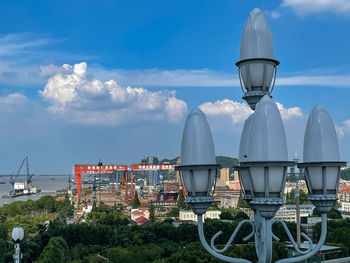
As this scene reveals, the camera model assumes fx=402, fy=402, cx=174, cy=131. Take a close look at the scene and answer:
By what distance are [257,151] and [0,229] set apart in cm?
3272

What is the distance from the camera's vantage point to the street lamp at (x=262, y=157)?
9.42 ft

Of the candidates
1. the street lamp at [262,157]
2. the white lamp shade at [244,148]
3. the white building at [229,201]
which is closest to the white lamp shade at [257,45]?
the street lamp at [262,157]

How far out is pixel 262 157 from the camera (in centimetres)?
285

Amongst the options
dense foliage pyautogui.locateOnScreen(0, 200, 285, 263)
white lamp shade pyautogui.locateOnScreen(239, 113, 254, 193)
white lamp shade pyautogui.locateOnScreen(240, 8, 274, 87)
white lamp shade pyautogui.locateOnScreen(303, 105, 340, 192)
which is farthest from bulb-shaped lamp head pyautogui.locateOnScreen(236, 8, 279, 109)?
dense foliage pyautogui.locateOnScreen(0, 200, 285, 263)

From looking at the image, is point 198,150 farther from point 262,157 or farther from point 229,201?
point 229,201

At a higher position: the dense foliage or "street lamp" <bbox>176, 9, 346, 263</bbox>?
"street lamp" <bbox>176, 9, 346, 263</bbox>

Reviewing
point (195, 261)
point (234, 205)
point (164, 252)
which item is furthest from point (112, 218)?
point (234, 205)

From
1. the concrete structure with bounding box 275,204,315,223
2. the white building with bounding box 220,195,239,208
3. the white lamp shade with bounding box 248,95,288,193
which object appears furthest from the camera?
the white building with bounding box 220,195,239,208

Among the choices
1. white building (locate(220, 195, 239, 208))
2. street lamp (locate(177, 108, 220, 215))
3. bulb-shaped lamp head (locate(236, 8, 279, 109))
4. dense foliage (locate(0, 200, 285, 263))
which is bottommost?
white building (locate(220, 195, 239, 208))

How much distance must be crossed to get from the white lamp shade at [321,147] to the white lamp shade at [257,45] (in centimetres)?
62

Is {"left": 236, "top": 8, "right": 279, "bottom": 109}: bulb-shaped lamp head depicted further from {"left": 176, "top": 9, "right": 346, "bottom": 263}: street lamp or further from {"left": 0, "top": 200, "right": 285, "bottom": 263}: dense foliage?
{"left": 0, "top": 200, "right": 285, "bottom": 263}: dense foliage

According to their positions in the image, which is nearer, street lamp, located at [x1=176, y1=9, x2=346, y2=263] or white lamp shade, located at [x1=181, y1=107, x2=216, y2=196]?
street lamp, located at [x1=176, y1=9, x2=346, y2=263]

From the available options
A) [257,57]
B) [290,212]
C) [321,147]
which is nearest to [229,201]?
[290,212]

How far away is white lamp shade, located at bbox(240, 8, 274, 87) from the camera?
3.64m
